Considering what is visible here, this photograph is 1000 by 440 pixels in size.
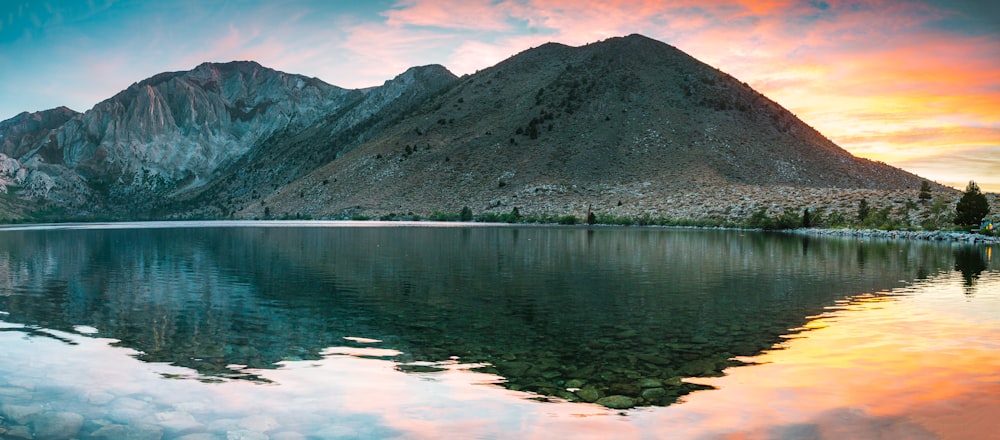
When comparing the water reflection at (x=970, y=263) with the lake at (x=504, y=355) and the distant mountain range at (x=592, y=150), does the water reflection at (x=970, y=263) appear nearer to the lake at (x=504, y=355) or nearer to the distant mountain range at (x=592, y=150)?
the lake at (x=504, y=355)

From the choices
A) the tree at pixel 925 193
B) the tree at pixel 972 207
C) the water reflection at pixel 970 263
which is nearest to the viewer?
the water reflection at pixel 970 263

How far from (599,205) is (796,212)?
118ft

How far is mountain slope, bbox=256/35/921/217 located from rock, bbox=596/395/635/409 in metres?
92.8

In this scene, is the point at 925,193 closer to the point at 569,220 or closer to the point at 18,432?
the point at 569,220

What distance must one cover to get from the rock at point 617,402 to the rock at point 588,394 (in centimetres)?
15

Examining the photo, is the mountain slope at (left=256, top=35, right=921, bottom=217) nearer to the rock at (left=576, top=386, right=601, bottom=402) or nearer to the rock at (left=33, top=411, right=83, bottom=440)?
the rock at (left=576, top=386, right=601, bottom=402)

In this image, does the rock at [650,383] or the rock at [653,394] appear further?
the rock at [650,383]

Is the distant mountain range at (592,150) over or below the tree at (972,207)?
over

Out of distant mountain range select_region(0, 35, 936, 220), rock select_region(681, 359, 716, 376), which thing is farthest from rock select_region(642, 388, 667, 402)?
distant mountain range select_region(0, 35, 936, 220)

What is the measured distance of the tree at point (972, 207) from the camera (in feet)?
195

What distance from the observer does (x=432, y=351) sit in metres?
15.4

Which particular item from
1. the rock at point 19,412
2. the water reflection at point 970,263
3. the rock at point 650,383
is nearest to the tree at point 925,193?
the water reflection at point 970,263

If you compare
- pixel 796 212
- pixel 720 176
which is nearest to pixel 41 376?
pixel 796 212

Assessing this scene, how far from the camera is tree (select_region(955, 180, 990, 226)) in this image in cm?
5947
